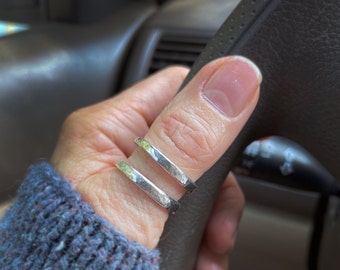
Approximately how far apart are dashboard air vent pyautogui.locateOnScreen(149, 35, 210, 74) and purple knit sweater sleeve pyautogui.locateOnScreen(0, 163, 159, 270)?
493mm

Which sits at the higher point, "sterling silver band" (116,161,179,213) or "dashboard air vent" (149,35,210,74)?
"sterling silver band" (116,161,179,213)

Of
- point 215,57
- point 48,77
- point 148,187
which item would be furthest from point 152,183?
point 48,77

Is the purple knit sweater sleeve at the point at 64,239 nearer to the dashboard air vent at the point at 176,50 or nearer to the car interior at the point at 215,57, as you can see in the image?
the car interior at the point at 215,57

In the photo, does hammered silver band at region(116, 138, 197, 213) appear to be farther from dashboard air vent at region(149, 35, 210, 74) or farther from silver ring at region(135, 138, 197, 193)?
dashboard air vent at region(149, 35, 210, 74)

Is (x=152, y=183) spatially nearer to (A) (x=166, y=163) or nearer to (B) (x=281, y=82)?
(A) (x=166, y=163)

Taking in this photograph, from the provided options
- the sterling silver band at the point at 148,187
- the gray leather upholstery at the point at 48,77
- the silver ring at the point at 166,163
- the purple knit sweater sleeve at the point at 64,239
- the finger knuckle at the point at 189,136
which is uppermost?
the finger knuckle at the point at 189,136

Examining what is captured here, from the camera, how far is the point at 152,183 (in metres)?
0.40

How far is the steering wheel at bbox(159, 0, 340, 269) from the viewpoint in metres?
0.40

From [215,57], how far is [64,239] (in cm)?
19

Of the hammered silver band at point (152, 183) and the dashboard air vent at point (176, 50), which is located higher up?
the hammered silver band at point (152, 183)

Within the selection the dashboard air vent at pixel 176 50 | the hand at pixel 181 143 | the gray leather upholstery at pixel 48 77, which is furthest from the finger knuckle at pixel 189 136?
the dashboard air vent at pixel 176 50

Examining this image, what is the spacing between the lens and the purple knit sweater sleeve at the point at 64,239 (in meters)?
0.39

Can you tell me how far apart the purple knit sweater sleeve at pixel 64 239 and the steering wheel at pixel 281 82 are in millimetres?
59

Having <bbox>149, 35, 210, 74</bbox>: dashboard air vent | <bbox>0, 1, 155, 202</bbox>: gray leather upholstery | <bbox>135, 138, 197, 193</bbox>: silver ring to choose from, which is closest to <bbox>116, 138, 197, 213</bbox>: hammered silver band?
<bbox>135, 138, 197, 193</bbox>: silver ring
